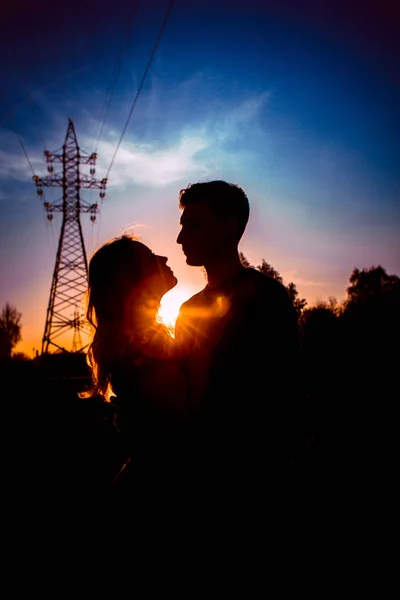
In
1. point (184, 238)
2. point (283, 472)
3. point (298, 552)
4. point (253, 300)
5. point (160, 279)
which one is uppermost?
point (184, 238)

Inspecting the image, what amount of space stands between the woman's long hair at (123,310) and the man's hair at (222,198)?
987 millimetres

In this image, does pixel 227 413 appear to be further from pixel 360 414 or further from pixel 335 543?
pixel 360 414

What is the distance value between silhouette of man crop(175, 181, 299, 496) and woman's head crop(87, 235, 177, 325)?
0.41m

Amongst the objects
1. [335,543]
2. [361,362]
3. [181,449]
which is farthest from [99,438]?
Answer: [361,362]

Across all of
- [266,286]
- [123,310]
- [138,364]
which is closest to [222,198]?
[266,286]

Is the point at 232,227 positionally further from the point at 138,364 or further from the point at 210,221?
the point at 138,364

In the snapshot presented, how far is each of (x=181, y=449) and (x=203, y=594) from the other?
0.64 m

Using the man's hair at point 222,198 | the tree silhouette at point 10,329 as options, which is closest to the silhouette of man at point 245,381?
the man's hair at point 222,198

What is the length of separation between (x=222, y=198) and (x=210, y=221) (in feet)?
0.79

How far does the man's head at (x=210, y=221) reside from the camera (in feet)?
9.50

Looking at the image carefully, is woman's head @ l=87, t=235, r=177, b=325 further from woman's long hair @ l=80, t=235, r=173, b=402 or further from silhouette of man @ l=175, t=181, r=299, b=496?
silhouette of man @ l=175, t=181, r=299, b=496

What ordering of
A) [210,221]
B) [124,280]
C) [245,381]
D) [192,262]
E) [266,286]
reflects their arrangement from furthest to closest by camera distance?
[192,262] < [210,221] < [266,286] < [124,280] < [245,381]

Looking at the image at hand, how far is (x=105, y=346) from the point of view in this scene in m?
1.81

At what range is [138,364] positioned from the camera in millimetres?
1573
